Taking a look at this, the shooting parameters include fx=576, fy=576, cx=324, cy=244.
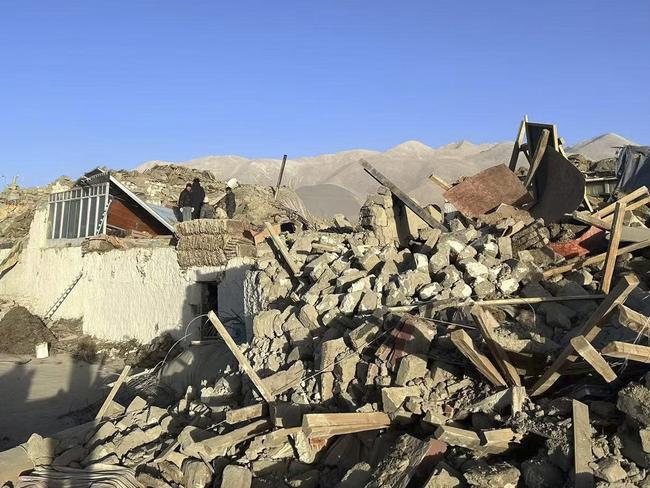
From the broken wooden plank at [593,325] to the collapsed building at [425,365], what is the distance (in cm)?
2

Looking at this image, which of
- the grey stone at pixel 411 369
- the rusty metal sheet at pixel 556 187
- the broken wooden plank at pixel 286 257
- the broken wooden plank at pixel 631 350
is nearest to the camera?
the broken wooden plank at pixel 631 350

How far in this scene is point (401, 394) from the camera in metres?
4.80

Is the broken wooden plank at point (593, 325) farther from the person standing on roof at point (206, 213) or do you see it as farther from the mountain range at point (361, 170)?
the mountain range at point (361, 170)

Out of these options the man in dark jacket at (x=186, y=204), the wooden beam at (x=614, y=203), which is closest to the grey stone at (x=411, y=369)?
the wooden beam at (x=614, y=203)

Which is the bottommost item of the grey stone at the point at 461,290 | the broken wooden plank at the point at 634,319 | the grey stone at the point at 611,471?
the grey stone at the point at 611,471

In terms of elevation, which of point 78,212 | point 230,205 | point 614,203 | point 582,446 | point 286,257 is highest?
point 230,205

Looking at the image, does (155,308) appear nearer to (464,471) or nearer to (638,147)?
(464,471)

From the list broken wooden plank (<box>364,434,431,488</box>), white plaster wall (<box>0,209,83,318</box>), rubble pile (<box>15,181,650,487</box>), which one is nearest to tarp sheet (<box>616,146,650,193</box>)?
→ rubble pile (<box>15,181,650,487</box>)

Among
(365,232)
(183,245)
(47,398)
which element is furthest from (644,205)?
(47,398)

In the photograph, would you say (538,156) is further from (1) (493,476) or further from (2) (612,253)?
(1) (493,476)

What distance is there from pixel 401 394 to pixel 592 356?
1552mm

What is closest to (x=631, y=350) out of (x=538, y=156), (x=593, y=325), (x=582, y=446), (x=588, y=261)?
(x=593, y=325)

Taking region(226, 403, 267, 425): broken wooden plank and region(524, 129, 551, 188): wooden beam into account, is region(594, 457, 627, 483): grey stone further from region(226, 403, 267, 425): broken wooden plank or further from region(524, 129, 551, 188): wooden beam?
region(524, 129, 551, 188): wooden beam

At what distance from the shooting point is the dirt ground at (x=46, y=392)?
8.33 m
